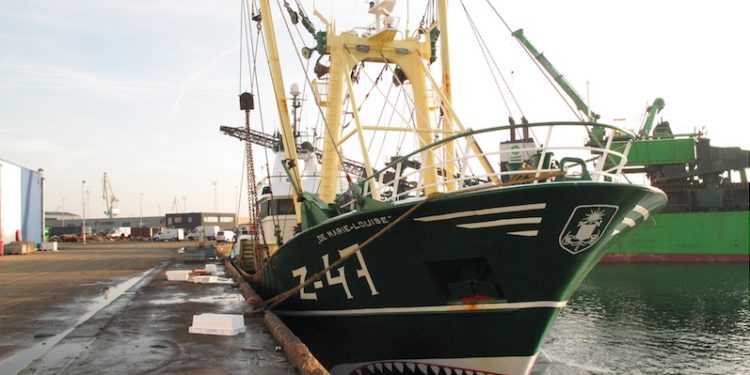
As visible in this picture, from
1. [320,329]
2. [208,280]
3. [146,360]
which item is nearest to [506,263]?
[320,329]

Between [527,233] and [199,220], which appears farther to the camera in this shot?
[199,220]

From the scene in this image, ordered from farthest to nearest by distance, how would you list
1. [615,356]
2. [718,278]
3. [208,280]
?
[718,278] → [208,280] → [615,356]

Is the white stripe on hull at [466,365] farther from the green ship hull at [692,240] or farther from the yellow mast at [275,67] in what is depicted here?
the green ship hull at [692,240]

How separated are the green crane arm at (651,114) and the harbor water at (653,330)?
57.7ft

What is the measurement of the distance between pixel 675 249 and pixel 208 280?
32992 millimetres

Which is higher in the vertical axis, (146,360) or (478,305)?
(478,305)

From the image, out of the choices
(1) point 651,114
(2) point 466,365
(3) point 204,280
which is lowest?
(2) point 466,365

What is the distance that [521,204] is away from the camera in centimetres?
709

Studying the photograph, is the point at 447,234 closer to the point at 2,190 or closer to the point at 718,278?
the point at 718,278

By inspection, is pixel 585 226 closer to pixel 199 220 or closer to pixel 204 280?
pixel 204 280

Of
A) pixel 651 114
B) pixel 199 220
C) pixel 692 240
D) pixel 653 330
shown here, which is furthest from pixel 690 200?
pixel 199 220

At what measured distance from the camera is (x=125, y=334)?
8.89 m

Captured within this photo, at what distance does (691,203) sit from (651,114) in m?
7.36

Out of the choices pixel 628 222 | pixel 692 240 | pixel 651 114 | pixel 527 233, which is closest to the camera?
pixel 527 233
